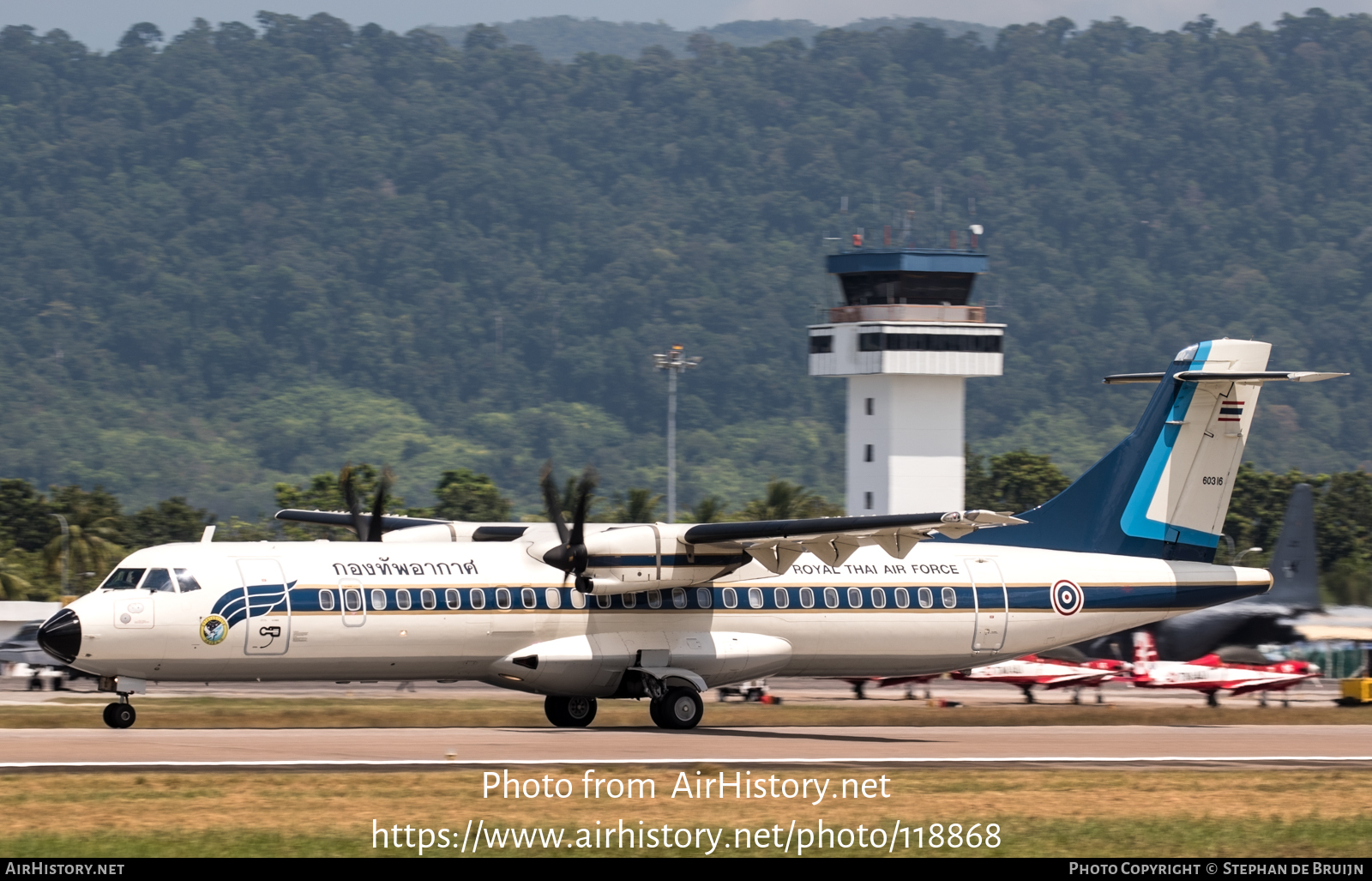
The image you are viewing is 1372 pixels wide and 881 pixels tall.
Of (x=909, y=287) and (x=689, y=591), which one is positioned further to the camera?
(x=909, y=287)

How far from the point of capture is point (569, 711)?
2927 cm

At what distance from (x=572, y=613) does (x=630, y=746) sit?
11.8 ft

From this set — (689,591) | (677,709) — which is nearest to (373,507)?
(689,591)

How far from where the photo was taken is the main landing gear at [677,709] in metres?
28.3

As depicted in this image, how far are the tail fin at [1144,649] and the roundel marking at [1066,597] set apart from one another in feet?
57.0

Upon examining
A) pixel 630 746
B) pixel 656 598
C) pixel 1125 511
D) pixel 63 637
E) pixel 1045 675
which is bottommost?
pixel 1045 675

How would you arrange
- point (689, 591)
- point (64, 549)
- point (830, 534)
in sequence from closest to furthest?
1. point (830, 534)
2. point (689, 591)
3. point (64, 549)

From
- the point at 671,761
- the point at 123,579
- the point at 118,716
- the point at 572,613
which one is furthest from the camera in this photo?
the point at 572,613

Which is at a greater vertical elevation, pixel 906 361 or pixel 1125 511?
pixel 906 361

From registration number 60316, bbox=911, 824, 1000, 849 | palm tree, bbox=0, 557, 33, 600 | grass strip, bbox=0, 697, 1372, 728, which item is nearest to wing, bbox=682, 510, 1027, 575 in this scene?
grass strip, bbox=0, 697, 1372, 728

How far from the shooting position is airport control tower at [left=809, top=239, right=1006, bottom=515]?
74.4 metres

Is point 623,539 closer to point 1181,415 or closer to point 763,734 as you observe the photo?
point 763,734

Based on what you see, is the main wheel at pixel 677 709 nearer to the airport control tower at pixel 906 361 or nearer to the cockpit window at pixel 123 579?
the cockpit window at pixel 123 579

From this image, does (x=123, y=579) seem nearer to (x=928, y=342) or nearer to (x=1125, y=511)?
(x=1125, y=511)
